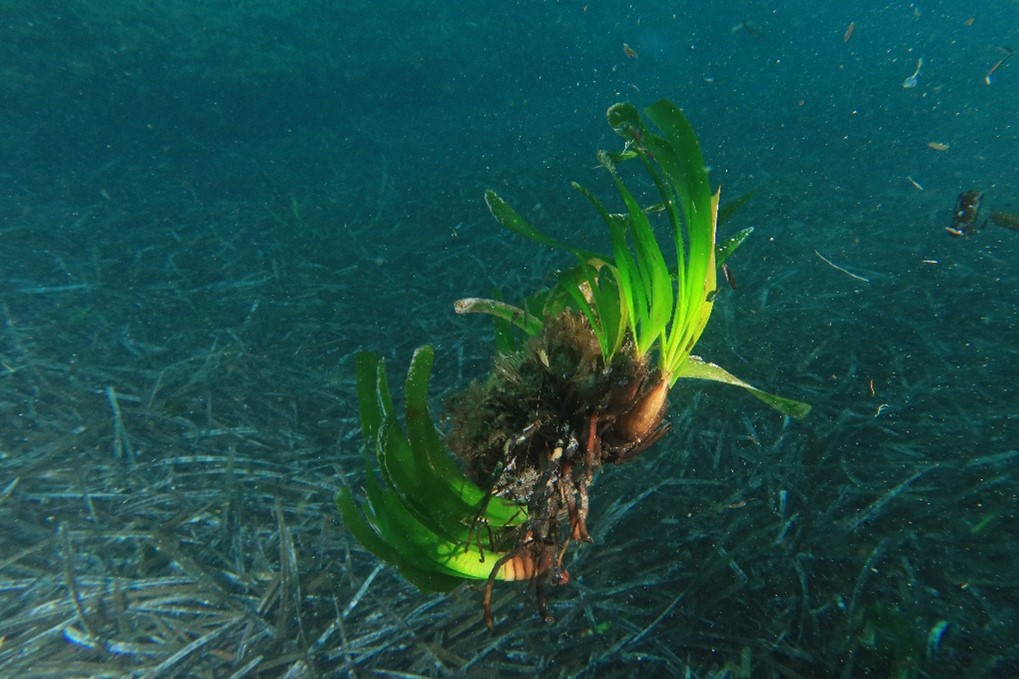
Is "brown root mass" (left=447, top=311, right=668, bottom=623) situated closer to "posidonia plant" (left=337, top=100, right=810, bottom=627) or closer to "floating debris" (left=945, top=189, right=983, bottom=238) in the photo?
"posidonia plant" (left=337, top=100, right=810, bottom=627)

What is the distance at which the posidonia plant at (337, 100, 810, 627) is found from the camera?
1.70 m

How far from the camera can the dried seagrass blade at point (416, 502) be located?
1708mm

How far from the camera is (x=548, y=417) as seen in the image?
67.7 inches

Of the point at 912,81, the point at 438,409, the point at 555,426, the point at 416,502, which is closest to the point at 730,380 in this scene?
the point at 555,426

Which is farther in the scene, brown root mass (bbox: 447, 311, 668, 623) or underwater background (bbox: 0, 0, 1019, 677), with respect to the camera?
underwater background (bbox: 0, 0, 1019, 677)

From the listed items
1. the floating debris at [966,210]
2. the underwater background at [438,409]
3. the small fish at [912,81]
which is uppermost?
the small fish at [912,81]

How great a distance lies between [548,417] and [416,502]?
1.80 feet

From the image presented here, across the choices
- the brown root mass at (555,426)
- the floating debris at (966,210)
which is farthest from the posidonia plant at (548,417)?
the floating debris at (966,210)

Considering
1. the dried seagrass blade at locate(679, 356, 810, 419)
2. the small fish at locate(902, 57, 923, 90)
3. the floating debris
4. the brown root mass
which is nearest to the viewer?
the brown root mass

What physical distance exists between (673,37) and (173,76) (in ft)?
91.1

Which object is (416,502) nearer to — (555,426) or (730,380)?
(555,426)

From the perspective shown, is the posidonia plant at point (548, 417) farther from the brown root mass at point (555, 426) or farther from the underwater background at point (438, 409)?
the underwater background at point (438, 409)

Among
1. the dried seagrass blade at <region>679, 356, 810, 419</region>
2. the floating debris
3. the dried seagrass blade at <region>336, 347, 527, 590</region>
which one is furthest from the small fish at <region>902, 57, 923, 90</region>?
the dried seagrass blade at <region>336, 347, 527, 590</region>

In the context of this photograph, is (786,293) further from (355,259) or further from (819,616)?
(355,259)
